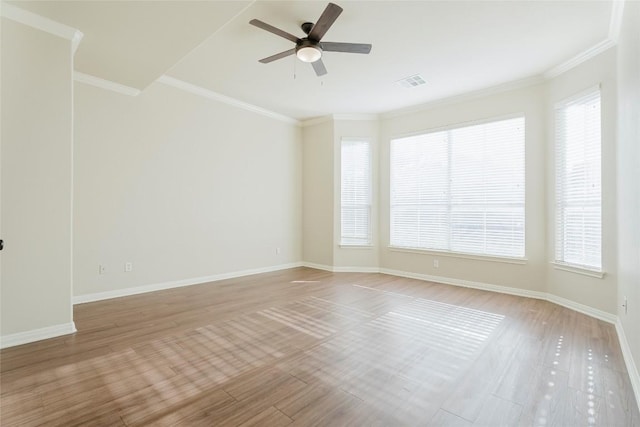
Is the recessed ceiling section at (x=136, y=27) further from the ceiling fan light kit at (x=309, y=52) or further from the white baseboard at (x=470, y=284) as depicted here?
the white baseboard at (x=470, y=284)

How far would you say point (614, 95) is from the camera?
3.36 meters

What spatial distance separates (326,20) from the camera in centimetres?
266

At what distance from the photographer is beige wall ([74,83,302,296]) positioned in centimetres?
402

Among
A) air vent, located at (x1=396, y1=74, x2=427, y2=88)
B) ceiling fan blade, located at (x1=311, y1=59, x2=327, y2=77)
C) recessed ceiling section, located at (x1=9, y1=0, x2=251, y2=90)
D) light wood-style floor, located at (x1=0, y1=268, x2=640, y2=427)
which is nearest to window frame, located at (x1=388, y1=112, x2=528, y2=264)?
light wood-style floor, located at (x1=0, y1=268, x2=640, y2=427)

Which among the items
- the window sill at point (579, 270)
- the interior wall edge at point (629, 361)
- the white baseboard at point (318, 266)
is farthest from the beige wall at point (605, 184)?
the white baseboard at point (318, 266)

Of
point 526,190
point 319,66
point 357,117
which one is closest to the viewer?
point 319,66

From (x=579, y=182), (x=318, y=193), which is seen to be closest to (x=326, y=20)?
(x=579, y=182)

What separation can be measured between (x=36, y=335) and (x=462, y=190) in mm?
5701

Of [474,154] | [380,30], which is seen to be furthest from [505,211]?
[380,30]

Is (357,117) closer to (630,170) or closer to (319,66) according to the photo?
(319,66)

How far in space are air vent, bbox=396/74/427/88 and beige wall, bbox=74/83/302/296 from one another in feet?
8.99

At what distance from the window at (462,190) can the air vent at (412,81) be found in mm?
1108

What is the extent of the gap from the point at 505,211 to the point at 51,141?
5716mm

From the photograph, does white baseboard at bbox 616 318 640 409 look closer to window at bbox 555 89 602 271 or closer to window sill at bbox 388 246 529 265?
window at bbox 555 89 602 271
